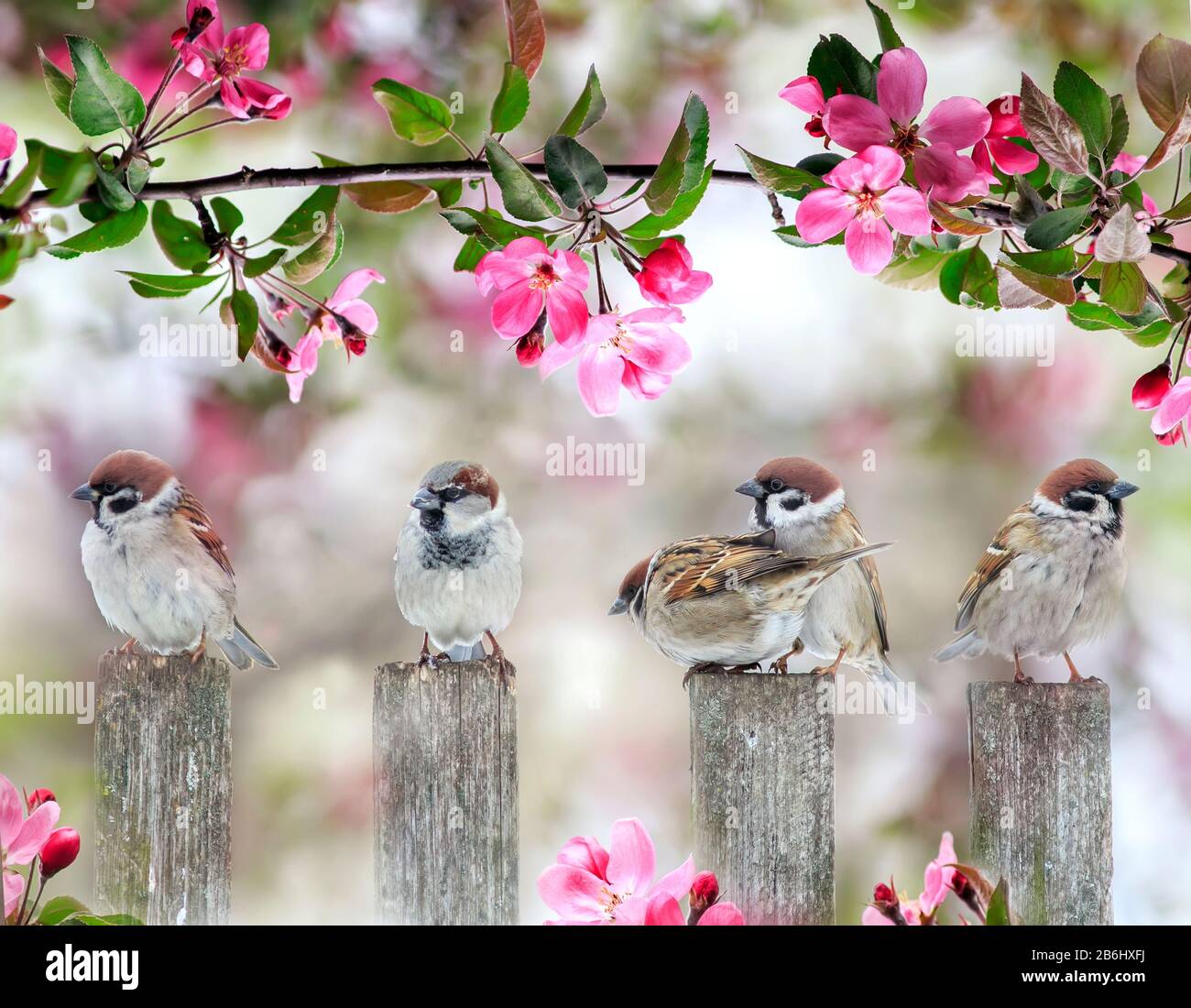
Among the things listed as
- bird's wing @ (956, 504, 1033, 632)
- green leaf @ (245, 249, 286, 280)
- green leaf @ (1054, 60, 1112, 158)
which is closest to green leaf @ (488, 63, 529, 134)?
green leaf @ (245, 249, 286, 280)

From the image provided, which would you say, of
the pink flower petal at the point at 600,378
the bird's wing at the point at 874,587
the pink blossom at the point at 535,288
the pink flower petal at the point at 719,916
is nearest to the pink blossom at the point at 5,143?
the pink blossom at the point at 535,288

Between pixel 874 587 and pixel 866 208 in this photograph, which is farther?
pixel 874 587

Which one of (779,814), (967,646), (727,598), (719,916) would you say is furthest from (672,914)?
(967,646)

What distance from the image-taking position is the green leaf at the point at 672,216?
0.86 m

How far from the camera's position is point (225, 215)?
0.98 metres

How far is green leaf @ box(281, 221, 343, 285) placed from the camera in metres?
0.96

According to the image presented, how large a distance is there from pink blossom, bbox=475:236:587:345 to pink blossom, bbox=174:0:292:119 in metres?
0.28

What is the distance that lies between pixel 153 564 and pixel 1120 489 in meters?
1.28

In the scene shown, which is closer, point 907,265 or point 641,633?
point 907,265

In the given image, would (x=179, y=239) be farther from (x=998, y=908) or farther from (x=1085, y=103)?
(x=998, y=908)
